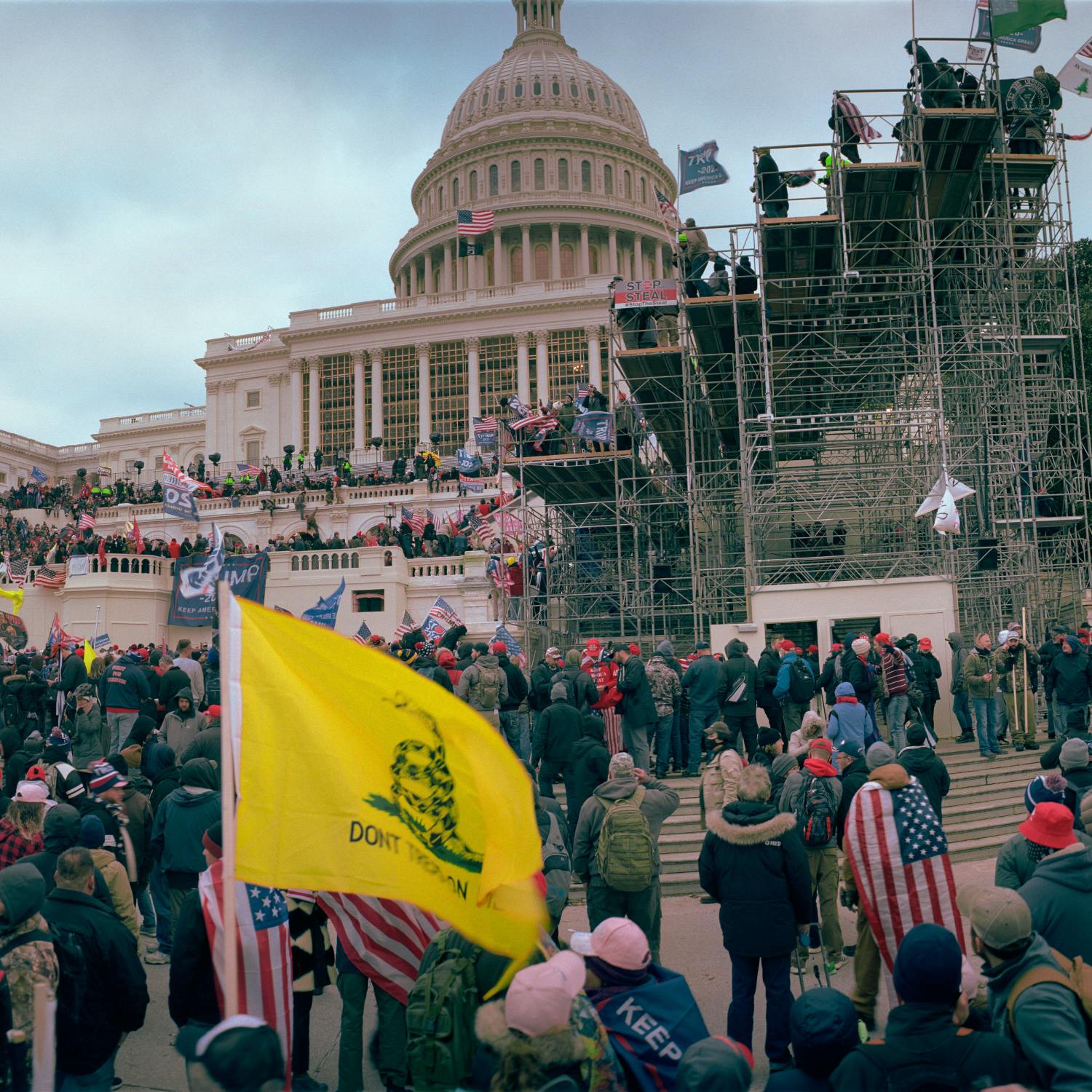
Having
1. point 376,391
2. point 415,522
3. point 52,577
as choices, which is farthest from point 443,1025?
point 376,391

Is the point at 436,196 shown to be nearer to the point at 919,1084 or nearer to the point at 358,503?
the point at 358,503

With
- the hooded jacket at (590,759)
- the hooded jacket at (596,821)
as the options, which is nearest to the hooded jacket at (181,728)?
the hooded jacket at (590,759)

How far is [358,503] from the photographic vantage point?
4269cm

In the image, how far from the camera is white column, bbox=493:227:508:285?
247 feet

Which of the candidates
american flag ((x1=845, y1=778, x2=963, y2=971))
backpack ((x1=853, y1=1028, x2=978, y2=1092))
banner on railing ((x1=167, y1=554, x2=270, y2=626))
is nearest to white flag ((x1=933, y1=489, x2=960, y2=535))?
american flag ((x1=845, y1=778, x2=963, y2=971))

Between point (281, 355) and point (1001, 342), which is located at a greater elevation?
point (281, 355)

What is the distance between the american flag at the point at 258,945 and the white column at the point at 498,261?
234 ft

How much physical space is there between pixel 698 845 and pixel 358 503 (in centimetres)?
3243

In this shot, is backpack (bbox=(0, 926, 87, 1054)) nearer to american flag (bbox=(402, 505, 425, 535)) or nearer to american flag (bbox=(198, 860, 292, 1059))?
american flag (bbox=(198, 860, 292, 1059))

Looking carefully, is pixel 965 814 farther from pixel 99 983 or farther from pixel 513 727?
pixel 99 983

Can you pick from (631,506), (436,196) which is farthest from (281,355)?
(631,506)

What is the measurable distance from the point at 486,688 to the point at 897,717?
523cm

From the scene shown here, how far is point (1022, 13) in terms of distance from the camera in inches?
805

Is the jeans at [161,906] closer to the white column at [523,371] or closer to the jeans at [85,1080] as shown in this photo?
the jeans at [85,1080]
